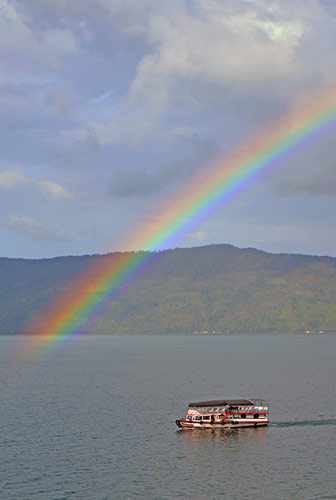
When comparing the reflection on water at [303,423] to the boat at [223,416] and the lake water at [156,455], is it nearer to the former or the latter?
the lake water at [156,455]

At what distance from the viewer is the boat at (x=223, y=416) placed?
14138cm

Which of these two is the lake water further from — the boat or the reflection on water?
the boat

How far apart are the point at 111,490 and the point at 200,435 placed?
142 feet

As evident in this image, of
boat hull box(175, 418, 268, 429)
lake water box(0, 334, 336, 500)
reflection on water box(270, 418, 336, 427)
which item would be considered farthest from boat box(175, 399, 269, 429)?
lake water box(0, 334, 336, 500)

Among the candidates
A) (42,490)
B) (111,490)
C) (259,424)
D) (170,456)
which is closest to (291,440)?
(259,424)

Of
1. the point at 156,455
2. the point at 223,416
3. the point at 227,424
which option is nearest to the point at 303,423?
the point at 227,424

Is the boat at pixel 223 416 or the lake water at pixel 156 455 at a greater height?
the boat at pixel 223 416

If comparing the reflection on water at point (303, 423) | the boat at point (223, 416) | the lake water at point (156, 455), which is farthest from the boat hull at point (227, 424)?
the reflection on water at point (303, 423)

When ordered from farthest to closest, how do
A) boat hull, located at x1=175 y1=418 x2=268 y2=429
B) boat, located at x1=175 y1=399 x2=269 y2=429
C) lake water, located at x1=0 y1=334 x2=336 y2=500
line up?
1. boat, located at x1=175 y1=399 x2=269 y2=429
2. boat hull, located at x1=175 y1=418 x2=268 y2=429
3. lake water, located at x1=0 y1=334 x2=336 y2=500

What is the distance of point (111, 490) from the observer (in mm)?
94500

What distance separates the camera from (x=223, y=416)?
144 meters

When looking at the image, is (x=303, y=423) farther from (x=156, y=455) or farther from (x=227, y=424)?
(x=156, y=455)

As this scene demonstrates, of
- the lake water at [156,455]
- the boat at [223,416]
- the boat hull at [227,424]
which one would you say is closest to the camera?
the lake water at [156,455]

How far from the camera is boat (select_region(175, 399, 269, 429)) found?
141375 mm
